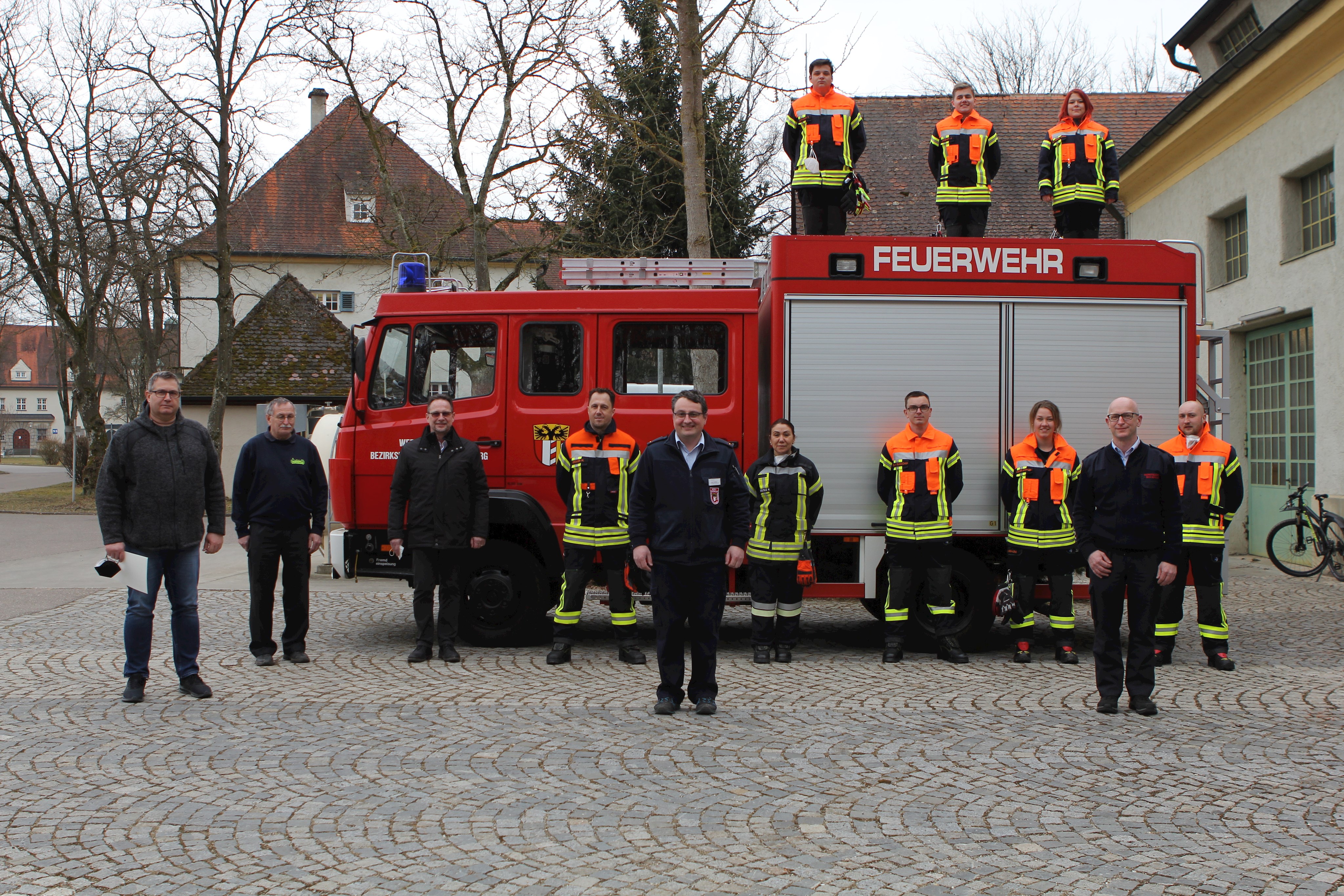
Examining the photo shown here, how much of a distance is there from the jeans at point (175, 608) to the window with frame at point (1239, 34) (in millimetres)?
16371

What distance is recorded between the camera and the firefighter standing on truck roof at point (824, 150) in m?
8.88

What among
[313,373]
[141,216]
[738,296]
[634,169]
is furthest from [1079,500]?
[313,373]

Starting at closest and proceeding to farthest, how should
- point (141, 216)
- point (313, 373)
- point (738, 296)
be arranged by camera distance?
point (738, 296) < point (141, 216) < point (313, 373)

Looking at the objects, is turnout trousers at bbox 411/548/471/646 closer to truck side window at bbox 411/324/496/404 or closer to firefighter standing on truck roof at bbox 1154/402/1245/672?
truck side window at bbox 411/324/496/404

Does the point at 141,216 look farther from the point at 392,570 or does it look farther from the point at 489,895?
the point at 489,895

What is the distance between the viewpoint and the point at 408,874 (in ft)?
12.1

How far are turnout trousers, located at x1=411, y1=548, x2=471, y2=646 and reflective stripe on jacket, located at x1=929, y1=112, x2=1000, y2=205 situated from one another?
472 cm

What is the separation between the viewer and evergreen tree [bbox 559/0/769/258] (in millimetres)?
19703

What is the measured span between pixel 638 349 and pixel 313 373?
84.4 ft

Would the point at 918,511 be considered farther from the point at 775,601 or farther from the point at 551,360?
the point at 551,360

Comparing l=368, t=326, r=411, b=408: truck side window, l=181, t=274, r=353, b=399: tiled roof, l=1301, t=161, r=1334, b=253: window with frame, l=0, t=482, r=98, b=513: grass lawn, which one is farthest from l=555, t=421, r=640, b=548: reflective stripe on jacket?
l=181, t=274, r=353, b=399: tiled roof

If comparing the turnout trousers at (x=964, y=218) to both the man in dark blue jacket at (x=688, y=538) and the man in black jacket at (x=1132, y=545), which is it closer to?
the man in black jacket at (x=1132, y=545)

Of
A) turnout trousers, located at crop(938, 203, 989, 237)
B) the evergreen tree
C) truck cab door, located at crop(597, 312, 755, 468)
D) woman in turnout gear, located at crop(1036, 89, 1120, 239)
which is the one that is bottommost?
truck cab door, located at crop(597, 312, 755, 468)

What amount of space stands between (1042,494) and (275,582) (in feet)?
16.8
